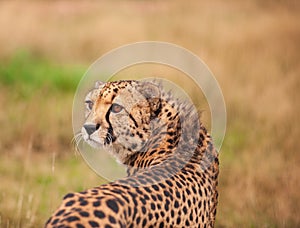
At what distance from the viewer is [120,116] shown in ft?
12.8

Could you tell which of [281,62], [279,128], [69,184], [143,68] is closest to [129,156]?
[69,184]

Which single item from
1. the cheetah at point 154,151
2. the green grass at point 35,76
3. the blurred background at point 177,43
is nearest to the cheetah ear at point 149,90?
the cheetah at point 154,151

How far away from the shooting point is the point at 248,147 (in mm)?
7879

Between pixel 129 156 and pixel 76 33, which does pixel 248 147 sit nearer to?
pixel 129 156

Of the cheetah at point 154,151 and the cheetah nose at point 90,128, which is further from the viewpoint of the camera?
the cheetah nose at point 90,128

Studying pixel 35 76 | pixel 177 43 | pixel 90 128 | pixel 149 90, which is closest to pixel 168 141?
pixel 149 90

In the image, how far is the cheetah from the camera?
129 inches

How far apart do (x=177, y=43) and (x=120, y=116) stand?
8109 millimetres

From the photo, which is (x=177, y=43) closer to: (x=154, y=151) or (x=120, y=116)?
(x=154, y=151)

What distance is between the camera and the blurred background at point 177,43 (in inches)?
251

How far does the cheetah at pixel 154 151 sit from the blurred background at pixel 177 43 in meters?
0.68

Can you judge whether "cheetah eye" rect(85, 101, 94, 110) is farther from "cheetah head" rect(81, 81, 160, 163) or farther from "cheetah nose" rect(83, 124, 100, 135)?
"cheetah nose" rect(83, 124, 100, 135)

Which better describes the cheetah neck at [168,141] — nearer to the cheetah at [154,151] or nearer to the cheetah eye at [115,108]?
the cheetah at [154,151]

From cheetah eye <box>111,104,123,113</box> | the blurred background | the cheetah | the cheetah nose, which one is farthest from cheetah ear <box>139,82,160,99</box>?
the blurred background
